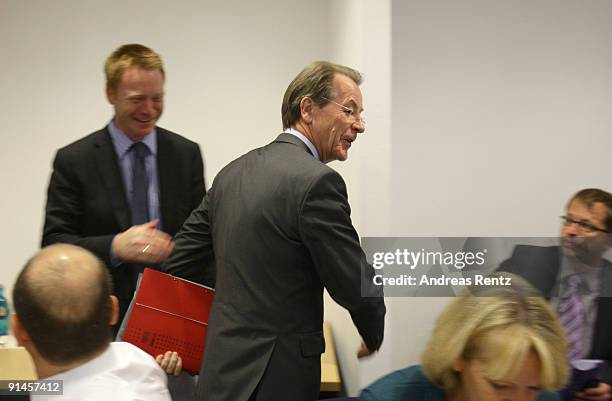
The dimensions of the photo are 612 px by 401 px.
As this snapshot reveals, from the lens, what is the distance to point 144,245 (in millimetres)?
2385

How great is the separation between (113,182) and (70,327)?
1.18 m

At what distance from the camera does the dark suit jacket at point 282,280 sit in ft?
6.82

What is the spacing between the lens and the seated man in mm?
1507

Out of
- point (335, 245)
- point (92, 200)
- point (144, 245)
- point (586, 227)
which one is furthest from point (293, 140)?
point (586, 227)

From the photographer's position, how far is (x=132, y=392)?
1521 mm

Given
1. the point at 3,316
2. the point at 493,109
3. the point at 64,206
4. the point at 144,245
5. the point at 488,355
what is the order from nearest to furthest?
the point at 488,355
the point at 144,245
the point at 64,206
the point at 3,316
the point at 493,109

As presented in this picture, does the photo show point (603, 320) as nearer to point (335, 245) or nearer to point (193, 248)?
point (335, 245)

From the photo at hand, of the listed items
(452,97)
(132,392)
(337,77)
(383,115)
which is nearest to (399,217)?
(452,97)

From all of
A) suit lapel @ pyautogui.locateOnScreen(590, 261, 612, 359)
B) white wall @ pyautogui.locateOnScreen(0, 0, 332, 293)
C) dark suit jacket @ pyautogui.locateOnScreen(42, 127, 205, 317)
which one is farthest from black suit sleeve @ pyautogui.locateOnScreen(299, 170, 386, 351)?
white wall @ pyautogui.locateOnScreen(0, 0, 332, 293)

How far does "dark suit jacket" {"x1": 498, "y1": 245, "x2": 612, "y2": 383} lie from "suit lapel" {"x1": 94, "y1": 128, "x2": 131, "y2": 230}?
1.24 m

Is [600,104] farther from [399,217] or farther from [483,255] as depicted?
[483,255]

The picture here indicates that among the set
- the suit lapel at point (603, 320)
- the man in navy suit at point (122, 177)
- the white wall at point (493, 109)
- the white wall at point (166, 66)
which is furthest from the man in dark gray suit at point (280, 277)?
the white wall at point (166, 66)

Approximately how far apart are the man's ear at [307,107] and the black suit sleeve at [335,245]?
1.03 ft

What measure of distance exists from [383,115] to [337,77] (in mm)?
497
